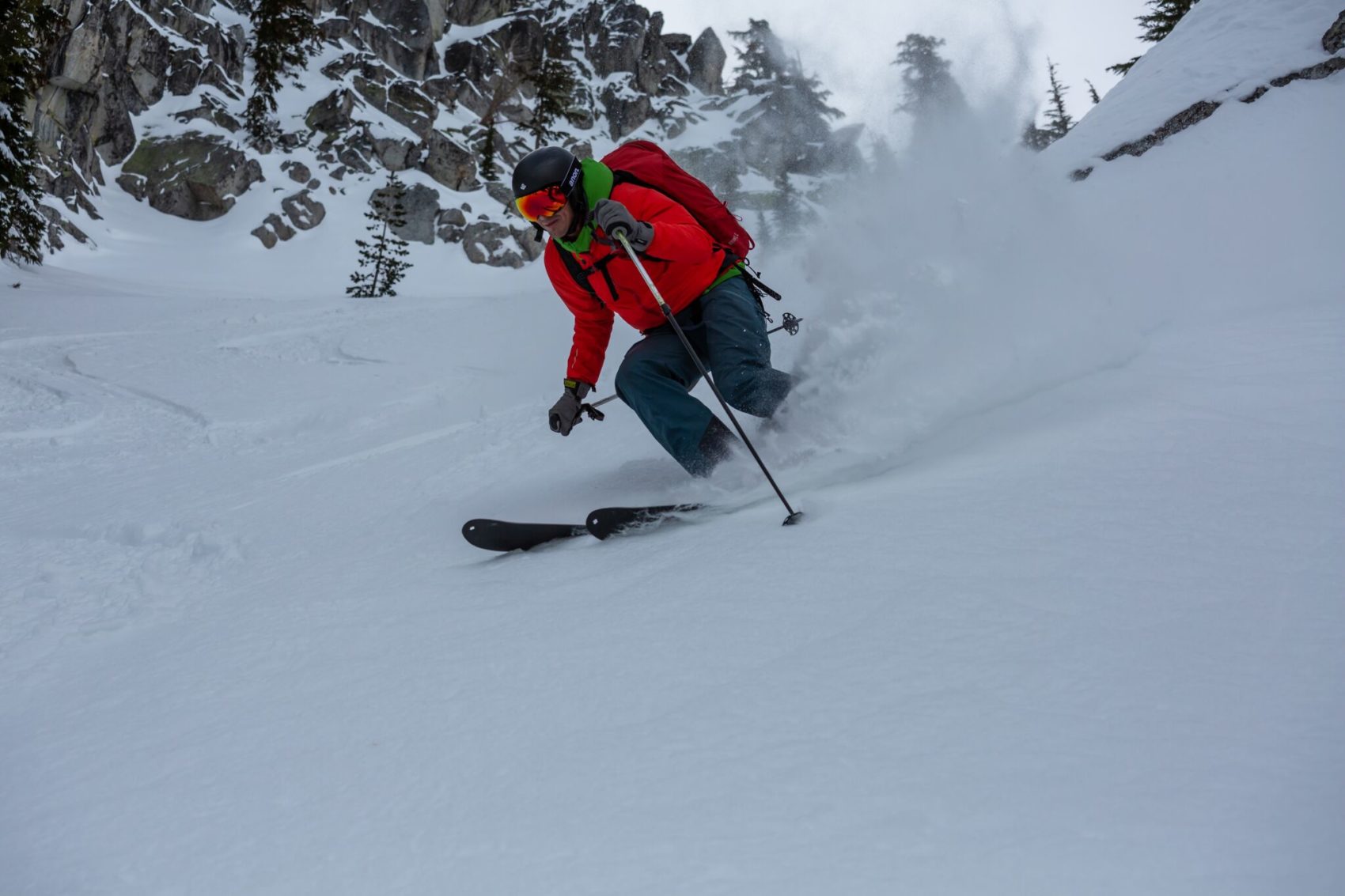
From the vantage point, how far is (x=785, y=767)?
3.87 feet

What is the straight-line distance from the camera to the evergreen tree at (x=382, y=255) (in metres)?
26.2

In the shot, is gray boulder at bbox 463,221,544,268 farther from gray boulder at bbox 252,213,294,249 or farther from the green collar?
the green collar

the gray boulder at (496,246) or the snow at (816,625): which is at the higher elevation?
the gray boulder at (496,246)

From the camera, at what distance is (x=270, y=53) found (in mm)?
39531

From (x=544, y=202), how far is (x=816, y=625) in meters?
2.21

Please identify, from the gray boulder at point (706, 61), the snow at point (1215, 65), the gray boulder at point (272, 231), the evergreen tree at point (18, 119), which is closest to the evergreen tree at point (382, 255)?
the gray boulder at point (272, 231)

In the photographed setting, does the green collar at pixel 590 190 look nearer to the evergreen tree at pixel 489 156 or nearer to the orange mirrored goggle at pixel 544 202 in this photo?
the orange mirrored goggle at pixel 544 202

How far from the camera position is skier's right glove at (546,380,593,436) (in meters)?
3.51

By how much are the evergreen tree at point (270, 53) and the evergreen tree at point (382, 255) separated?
6318 mm

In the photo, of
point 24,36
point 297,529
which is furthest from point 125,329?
point 24,36

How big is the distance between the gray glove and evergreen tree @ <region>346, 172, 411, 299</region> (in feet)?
69.6

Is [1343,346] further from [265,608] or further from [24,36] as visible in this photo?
[24,36]

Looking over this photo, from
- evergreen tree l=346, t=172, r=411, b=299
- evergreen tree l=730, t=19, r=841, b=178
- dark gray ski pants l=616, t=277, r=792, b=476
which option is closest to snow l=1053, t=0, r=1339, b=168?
dark gray ski pants l=616, t=277, r=792, b=476

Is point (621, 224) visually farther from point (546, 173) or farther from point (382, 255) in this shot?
point (382, 255)
